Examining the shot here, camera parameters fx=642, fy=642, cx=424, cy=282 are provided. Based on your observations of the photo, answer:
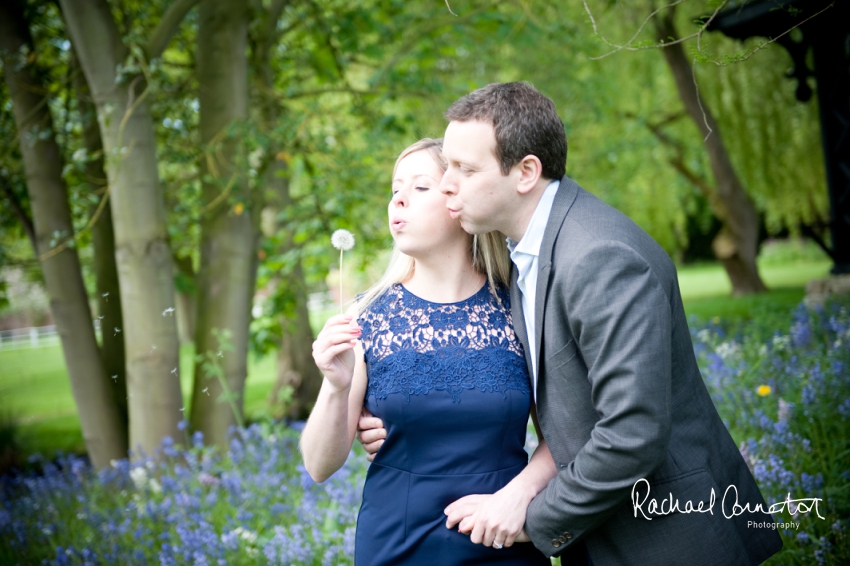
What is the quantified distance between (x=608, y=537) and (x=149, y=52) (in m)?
3.74

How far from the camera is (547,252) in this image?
162cm

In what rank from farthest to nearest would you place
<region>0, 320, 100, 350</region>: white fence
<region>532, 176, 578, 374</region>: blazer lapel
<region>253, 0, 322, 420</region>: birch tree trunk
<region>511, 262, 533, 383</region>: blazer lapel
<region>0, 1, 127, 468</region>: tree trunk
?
<region>0, 320, 100, 350</region>: white fence < <region>253, 0, 322, 420</region>: birch tree trunk < <region>0, 1, 127, 468</region>: tree trunk < <region>511, 262, 533, 383</region>: blazer lapel < <region>532, 176, 578, 374</region>: blazer lapel

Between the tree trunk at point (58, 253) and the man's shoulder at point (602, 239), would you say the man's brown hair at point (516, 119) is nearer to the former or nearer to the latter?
the man's shoulder at point (602, 239)

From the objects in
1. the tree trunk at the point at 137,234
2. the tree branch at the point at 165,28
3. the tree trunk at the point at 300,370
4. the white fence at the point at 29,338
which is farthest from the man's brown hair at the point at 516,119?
the white fence at the point at 29,338

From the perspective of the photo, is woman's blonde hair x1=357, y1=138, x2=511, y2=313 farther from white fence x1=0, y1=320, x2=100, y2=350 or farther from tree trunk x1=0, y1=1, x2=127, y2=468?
white fence x1=0, y1=320, x2=100, y2=350

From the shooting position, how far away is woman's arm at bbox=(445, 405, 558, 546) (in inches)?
66.7

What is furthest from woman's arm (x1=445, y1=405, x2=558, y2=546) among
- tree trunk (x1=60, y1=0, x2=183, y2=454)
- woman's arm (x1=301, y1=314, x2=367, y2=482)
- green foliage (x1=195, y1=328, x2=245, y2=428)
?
tree trunk (x1=60, y1=0, x2=183, y2=454)

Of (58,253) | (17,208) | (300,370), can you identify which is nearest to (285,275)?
(58,253)

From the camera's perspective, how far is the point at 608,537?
1.67 meters

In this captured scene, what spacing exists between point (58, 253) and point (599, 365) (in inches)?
167

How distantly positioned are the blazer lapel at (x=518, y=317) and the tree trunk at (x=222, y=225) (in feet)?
10.1

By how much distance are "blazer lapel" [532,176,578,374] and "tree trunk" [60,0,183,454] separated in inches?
117

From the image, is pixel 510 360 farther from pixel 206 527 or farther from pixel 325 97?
pixel 325 97

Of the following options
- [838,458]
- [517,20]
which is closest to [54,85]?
[517,20]
